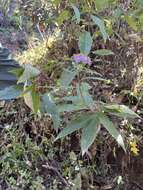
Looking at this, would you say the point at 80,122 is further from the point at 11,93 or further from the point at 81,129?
the point at 81,129

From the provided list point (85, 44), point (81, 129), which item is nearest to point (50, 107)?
point (85, 44)

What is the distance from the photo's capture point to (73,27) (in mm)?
1863

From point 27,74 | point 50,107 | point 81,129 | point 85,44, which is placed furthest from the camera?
point 81,129

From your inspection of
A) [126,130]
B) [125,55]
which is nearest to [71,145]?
[126,130]

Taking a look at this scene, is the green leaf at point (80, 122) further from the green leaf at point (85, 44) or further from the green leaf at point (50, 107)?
the green leaf at point (85, 44)

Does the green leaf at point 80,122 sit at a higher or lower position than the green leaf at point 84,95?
lower

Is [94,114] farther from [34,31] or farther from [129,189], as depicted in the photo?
[34,31]

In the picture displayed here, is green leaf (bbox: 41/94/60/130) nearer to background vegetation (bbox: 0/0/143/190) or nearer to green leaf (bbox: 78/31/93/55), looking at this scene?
green leaf (bbox: 78/31/93/55)

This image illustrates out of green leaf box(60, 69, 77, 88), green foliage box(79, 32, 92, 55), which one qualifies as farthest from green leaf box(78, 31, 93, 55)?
green leaf box(60, 69, 77, 88)

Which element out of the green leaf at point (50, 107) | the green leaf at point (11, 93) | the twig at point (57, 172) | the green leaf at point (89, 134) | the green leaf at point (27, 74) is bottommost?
the twig at point (57, 172)

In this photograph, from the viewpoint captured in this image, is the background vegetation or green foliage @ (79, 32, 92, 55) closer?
green foliage @ (79, 32, 92, 55)

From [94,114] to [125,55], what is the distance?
3.30 feet

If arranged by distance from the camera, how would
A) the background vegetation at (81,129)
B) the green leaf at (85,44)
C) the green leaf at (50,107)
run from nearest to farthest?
the green leaf at (50,107) → the green leaf at (85,44) → the background vegetation at (81,129)

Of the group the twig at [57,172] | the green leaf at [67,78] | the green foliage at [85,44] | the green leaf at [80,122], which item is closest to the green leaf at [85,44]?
the green foliage at [85,44]
